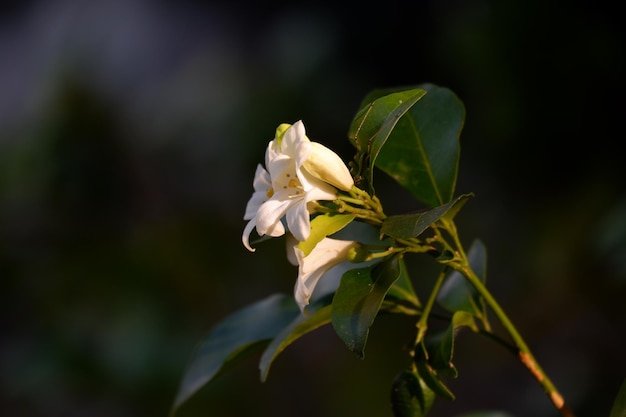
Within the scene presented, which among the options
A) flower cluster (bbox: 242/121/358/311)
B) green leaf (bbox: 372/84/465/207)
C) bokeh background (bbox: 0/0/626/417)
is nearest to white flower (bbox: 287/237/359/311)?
flower cluster (bbox: 242/121/358/311)

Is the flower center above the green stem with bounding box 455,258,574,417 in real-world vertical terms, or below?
above

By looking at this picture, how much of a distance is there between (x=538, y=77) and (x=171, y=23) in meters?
1.12

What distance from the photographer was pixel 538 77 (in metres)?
1.59

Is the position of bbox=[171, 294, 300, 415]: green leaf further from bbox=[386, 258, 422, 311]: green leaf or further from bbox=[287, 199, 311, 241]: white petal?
bbox=[287, 199, 311, 241]: white petal

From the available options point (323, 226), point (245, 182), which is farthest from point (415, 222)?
point (245, 182)

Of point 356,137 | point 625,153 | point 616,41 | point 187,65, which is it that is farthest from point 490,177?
point 356,137

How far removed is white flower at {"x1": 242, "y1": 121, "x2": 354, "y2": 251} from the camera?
1.24ft

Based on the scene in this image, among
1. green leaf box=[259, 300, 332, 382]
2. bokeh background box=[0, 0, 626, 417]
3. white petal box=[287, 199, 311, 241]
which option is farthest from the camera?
bokeh background box=[0, 0, 626, 417]

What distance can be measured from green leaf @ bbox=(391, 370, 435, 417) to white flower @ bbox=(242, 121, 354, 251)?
0.13 meters

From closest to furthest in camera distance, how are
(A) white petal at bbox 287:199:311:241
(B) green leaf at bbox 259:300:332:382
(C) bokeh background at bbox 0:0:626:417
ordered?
1. (A) white petal at bbox 287:199:311:241
2. (B) green leaf at bbox 259:300:332:382
3. (C) bokeh background at bbox 0:0:626:417

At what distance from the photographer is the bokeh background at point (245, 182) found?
1603 millimetres

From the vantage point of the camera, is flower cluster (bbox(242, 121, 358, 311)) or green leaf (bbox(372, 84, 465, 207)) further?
green leaf (bbox(372, 84, 465, 207))

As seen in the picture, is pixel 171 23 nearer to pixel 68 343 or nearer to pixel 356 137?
pixel 68 343

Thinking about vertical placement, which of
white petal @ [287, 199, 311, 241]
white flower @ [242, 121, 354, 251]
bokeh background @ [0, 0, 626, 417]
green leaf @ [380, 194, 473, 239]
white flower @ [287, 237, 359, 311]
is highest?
white flower @ [242, 121, 354, 251]
